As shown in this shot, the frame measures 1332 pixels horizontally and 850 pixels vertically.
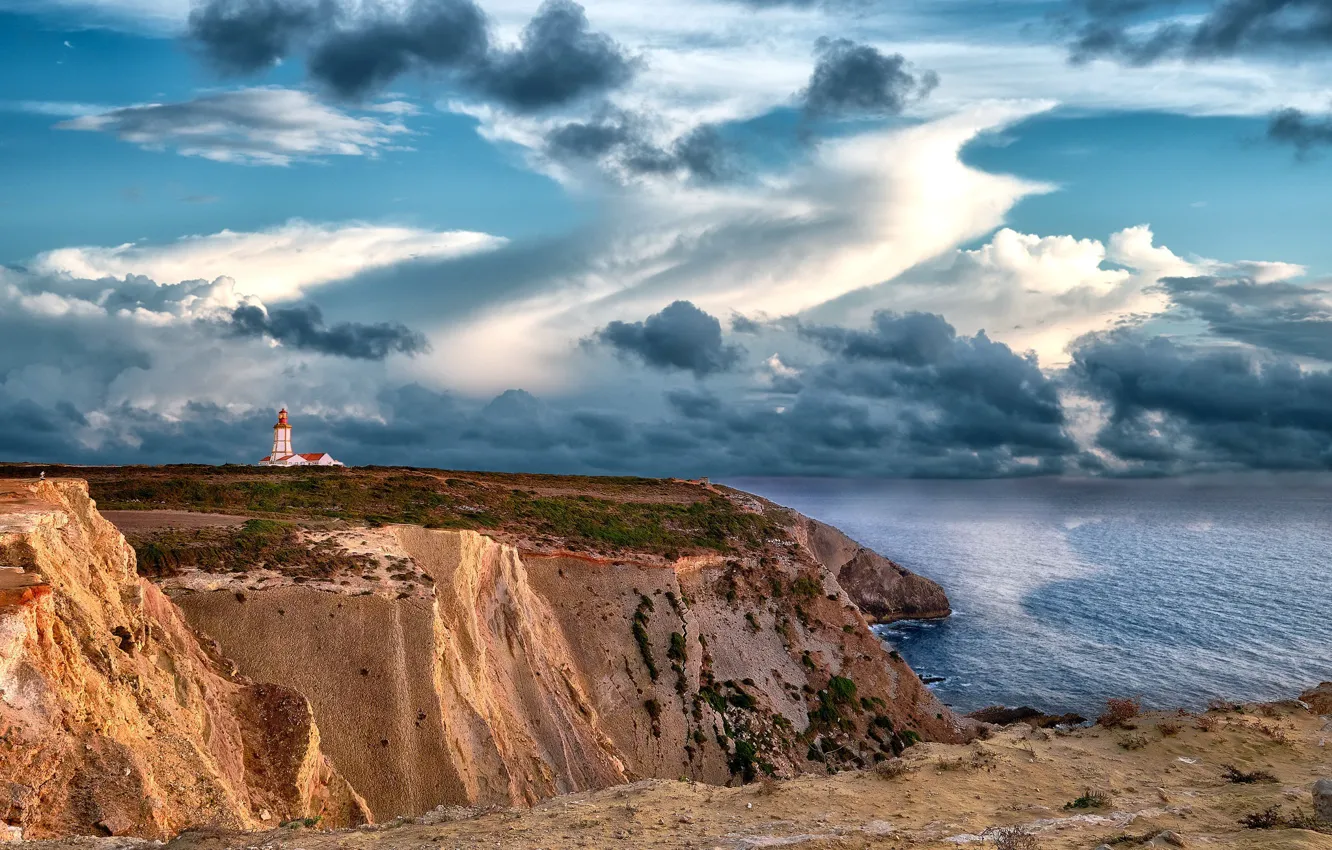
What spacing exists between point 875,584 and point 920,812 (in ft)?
258

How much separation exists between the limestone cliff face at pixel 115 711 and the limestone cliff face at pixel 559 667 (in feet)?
11.3

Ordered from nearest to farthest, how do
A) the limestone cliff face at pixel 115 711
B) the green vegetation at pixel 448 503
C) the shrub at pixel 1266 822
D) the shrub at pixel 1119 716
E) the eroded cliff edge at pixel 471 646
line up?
the limestone cliff face at pixel 115 711 < the shrub at pixel 1266 822 < the eroded cliff edge at pixel 471 646 < the shrub at pixel 1119 716 < the green vegetation at pixel 448 503

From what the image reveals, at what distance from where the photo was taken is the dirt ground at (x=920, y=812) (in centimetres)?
1783

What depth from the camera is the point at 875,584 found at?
99875mm

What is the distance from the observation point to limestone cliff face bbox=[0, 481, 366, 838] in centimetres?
1750

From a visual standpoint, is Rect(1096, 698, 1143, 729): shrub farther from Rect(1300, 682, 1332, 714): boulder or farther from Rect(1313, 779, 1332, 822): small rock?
Rect(1313, 779, 1332, 822): small rock

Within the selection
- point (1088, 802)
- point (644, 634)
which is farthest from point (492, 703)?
point (1088, 802)

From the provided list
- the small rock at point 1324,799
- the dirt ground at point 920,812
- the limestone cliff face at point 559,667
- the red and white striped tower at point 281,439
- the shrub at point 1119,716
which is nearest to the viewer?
the dirt ground at point 920,812

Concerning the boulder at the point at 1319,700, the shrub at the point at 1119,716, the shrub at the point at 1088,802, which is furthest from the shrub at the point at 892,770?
the boulder at the point at 1319,700

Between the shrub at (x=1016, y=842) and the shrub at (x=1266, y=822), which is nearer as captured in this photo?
the shrub at (x=1016, y=842)

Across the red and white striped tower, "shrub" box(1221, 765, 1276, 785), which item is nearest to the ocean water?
"shrub" box(1221, 765, 1276, 785)

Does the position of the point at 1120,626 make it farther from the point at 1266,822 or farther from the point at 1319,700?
the point at 1266,822

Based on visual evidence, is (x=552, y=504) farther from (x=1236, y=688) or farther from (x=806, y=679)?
(x=1236, y=688)

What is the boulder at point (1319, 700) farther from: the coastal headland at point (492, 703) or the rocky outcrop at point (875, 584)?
the rocky outcrop at point (875, 584)
